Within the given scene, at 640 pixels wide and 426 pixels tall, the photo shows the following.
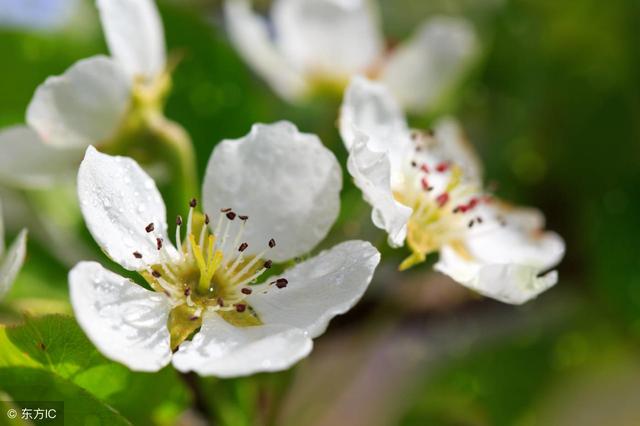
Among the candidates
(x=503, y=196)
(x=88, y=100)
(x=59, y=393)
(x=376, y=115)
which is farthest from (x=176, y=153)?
(x=503, y=196)

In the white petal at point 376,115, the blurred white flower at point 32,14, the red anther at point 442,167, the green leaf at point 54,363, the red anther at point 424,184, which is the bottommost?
the green leaf at point 54,363

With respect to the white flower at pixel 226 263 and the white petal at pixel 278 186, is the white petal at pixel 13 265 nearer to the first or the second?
the white flower at pixel 226 263

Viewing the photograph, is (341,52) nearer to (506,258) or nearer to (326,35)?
(326,35)

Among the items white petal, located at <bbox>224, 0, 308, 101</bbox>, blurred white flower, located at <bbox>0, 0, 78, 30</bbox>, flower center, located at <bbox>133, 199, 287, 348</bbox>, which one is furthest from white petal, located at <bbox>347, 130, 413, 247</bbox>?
blurred white flower, located at <bbox>0, 0, 78, 30</bbox>

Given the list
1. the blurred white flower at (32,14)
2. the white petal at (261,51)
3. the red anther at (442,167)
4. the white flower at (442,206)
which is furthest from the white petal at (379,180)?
the blurred white flower at (32,14)

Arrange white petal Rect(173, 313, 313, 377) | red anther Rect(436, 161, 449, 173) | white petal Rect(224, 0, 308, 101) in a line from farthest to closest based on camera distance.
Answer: white petal Rect(224, 0, 308, 101) < red anther Rect(436, 161, 449, 173) < white petal Rect(173, 313, 313, 377)

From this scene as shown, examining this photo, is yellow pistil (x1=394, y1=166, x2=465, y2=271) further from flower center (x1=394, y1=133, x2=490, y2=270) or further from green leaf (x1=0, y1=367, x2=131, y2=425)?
green leaf (x1=0, y1=367, x2=131, y2=425)
